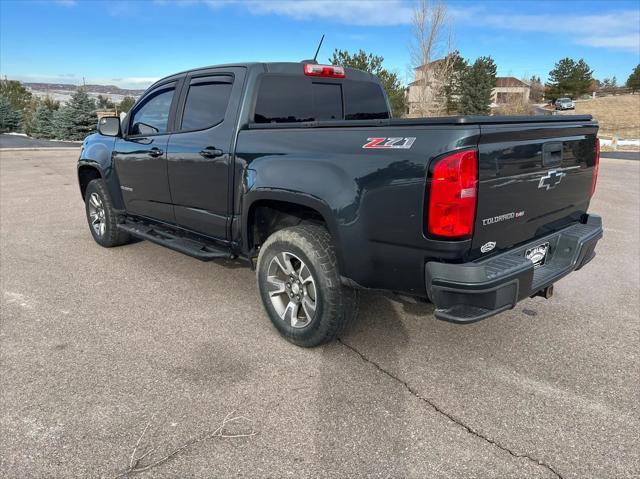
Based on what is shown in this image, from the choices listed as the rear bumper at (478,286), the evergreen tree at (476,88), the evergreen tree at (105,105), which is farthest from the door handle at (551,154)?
the evergreen tree at (476,88)

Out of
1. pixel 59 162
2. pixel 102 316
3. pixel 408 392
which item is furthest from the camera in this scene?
pixel 59 162

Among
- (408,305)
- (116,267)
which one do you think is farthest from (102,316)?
(408,305)

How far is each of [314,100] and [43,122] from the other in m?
33.3

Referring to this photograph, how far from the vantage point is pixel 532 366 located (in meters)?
3.17

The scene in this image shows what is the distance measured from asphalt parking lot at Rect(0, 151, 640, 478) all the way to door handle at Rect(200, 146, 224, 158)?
1.25 m

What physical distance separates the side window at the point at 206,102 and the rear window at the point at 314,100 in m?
→ 0.31

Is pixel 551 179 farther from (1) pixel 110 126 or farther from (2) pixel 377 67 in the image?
(2) pixel 377 67

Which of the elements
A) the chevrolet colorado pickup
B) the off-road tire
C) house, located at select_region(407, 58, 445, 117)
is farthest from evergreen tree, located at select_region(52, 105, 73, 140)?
the chevrolet colorado pickup

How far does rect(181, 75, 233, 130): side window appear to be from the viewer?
3838 millimetres

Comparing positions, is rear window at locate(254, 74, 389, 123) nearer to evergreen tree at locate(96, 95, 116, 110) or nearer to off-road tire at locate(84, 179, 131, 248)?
off-road tire at locate(84, 179, 131, 248)

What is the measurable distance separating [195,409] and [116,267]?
2891 mm

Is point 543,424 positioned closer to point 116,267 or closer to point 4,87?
point 116,267

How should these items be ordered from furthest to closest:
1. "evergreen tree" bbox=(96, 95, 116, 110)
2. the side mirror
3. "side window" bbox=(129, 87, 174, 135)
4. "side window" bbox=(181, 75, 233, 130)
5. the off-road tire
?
"evergreen tree" bbox=(96, 95, 116, 110) < the off-road tire < the side mirror < "side window" bbox=(129, 87, 174, 135) < "side window" bbox=(181, 75, 233, 130)

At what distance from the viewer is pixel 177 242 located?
4387 mm
